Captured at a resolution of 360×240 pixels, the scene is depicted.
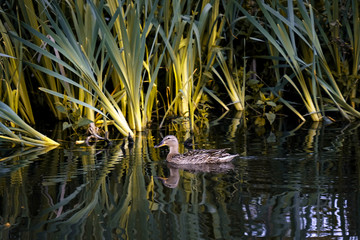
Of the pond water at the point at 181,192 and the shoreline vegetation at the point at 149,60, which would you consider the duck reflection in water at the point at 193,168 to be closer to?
the pond water at the point at 181,192

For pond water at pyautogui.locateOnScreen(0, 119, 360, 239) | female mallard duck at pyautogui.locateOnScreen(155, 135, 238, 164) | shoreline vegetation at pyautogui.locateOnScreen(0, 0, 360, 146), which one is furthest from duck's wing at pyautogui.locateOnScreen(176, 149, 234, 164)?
shoreline vegetation at pyautogui.locateOnScreen(0, 0, 360, 146)

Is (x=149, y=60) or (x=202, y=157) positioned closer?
(x=202, y=157)

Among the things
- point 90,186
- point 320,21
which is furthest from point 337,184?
point 320,21

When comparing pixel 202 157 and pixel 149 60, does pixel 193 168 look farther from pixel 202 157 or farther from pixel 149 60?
pixel 149 60

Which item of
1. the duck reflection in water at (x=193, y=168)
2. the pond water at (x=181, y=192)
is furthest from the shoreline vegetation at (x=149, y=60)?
the duck reflection in water at (x=193, y=168)

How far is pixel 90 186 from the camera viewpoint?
Result: 5.00 meters

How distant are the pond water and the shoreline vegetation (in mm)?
661

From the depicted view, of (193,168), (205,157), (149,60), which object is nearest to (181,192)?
(193,168)

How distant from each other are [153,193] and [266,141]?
8.89ft

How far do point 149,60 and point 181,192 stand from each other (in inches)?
136

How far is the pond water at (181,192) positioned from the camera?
3.75 m

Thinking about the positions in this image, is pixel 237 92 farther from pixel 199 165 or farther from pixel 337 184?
pixel 337 184

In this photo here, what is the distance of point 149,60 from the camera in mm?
7941

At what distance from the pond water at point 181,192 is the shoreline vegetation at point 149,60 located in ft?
2.17
